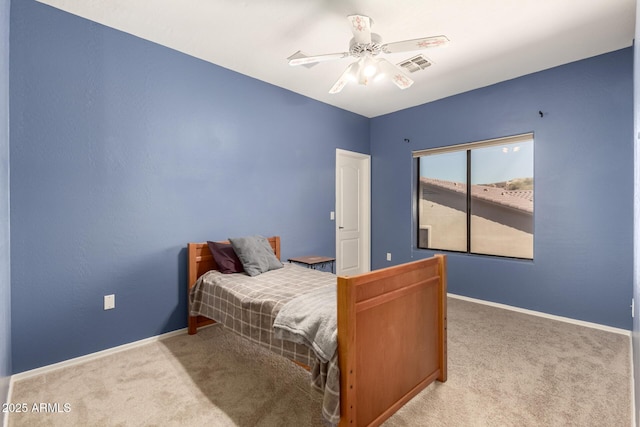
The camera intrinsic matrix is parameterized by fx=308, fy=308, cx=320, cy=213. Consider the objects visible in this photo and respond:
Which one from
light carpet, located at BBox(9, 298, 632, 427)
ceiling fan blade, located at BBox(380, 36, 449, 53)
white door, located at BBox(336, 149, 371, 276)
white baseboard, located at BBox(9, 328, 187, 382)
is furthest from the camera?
white door, located at BBox(336, 149, 371, 276)

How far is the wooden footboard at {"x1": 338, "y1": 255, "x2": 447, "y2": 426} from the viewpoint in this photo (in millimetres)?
1465

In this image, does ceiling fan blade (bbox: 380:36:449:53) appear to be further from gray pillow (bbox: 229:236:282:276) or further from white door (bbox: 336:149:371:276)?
white door (bbox: 336:149:371:276)

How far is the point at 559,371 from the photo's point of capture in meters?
2.21

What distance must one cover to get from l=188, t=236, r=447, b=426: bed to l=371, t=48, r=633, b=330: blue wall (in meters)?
2.06

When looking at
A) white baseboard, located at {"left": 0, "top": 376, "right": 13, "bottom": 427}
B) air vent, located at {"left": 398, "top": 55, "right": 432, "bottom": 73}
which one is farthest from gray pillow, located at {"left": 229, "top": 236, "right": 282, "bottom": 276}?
air vent, located at {"left": 398, "top": 55, "right": 432, "bottom": 73}

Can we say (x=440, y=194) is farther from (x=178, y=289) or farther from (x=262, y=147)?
(x=178, y=289)

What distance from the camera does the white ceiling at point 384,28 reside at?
229 centimetres

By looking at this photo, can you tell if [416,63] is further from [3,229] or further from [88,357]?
[88,357]

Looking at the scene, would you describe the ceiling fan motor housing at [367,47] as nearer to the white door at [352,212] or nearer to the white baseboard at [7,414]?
the white door at [352,212]

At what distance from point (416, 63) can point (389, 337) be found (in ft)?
8.85

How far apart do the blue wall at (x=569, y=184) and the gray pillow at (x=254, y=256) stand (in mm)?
2565

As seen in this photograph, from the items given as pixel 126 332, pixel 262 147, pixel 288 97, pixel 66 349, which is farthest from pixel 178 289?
pixel 288 97

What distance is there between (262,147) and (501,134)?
2.87 meters

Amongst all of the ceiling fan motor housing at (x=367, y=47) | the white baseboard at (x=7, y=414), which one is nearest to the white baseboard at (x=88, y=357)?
the white baseboard at (x=7, y=414)
